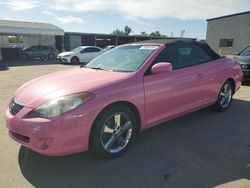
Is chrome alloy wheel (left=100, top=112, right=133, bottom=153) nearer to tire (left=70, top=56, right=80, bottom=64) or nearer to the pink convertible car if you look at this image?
the pink convertible car

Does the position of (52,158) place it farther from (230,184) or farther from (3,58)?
(3,58)

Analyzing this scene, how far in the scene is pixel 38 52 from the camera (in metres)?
25.9

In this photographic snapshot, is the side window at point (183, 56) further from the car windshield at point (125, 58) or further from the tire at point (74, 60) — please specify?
the tire at point (74, 60)

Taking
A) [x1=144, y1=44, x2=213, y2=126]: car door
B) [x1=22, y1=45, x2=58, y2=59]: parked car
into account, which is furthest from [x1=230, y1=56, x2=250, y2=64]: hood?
[x1=22, y1=45, x2=58, y2=59]: parked car

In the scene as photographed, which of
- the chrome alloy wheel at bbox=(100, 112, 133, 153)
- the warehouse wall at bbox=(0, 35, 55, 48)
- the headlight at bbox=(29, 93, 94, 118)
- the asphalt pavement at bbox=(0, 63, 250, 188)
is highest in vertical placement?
the warehouse wall at bbox=(0, 35, 55, 48)

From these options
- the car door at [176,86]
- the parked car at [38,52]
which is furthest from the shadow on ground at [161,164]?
the parked car at [38,52]

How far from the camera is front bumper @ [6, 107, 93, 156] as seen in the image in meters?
2.90

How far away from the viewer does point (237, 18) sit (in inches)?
1068

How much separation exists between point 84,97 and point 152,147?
1397 mm

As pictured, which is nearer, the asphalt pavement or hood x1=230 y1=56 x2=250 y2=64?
the asphalt pavement

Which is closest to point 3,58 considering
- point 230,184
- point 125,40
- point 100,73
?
point 125,40

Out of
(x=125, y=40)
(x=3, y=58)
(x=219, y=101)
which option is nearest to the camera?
(x=219, y=101)

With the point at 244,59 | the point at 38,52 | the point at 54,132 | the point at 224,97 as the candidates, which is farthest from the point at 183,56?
the point at 38,52

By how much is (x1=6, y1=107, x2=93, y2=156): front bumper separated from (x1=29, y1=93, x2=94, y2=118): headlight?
65mm
